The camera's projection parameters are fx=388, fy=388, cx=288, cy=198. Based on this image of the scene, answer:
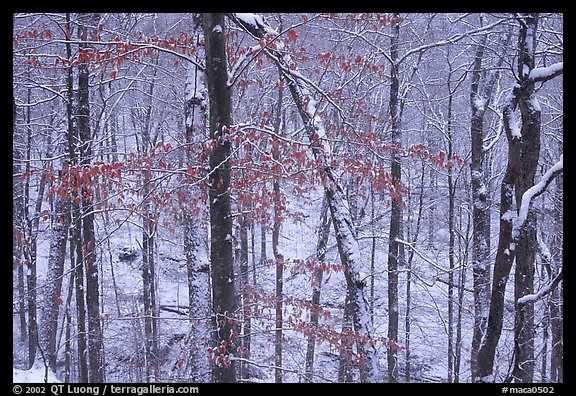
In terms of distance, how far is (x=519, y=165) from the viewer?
23.4 feet

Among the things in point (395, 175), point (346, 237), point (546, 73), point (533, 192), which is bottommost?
point (346, 237)

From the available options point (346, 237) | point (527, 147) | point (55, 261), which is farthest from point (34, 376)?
point (527, 147)

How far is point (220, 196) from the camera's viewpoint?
6.12 m

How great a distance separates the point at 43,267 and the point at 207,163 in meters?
20.2

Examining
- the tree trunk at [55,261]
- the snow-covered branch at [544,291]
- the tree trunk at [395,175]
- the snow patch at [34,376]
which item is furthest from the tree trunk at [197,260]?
the tree trunk at [395,175]

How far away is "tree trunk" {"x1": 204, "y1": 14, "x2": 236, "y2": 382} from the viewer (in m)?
5.98

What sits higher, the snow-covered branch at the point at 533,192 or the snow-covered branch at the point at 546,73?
the snow-covered branch at the point at 546,73

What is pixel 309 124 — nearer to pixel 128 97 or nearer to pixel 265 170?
pixel 265 170

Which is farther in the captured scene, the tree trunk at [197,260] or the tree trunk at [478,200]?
the tree trunk at [478,200]

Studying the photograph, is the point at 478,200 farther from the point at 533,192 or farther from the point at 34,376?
the point at 34,376

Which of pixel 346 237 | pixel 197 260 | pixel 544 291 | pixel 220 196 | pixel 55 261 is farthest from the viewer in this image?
pixel 55 261

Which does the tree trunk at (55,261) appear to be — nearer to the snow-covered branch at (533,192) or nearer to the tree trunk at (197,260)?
the tree trunk at (197,260)

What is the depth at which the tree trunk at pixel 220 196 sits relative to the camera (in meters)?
5.98

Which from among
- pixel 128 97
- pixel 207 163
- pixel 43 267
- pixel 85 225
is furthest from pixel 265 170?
pixel 43 267
